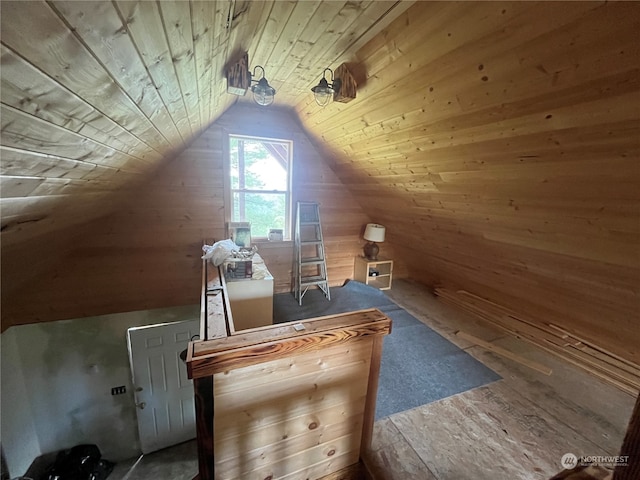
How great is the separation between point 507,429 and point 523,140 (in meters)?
1.72

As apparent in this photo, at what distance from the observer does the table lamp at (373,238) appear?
3814 mm

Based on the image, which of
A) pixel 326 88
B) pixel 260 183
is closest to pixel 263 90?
pixel 326 88

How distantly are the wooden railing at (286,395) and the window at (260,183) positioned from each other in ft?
7.53

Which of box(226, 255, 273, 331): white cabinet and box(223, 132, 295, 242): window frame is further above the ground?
box(223, 132, 295, 242): window frame

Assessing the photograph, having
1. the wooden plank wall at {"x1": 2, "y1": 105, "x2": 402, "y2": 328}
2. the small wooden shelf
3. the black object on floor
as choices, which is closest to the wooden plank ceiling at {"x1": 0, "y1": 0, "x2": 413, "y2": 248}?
the wooden plank wall at {"x1": 2, "y1": 105, "x2": 402, "y2": 328}

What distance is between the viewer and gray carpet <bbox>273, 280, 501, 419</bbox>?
6.21 feet

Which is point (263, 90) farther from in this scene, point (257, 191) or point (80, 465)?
point (80, 465)

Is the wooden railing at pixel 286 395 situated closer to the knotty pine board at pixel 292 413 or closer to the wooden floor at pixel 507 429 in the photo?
the knotty pine board at pixel 292 413

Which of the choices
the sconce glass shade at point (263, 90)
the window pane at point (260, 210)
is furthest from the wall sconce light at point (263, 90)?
the window pane at point (260, 210)

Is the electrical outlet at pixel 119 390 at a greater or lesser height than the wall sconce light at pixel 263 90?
lesser

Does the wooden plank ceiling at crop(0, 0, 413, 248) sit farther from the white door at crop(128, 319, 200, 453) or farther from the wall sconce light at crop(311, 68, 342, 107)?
the white door at crop(128, 319, 200, 453)

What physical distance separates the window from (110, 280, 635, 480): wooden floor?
8.88 feet

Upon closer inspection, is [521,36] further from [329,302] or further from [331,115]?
[329,302]

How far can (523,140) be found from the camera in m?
1.42
